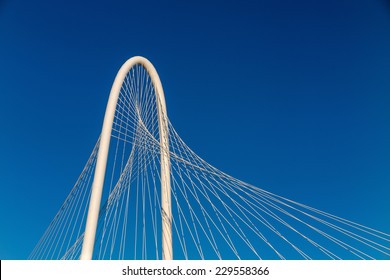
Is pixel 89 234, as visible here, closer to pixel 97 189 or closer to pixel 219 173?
pixel 97 189

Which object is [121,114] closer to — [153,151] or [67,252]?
[153,151]

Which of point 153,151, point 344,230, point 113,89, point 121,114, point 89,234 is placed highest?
point 113,89

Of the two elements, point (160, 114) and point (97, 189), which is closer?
point (97, 189)

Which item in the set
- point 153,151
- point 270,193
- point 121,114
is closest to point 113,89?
point 121,114
